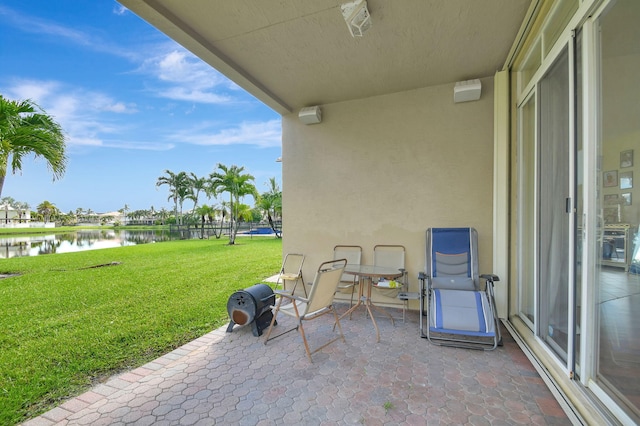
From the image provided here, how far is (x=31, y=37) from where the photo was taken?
14500 mm

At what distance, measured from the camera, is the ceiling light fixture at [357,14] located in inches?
97.3

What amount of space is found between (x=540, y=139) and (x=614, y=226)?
1575 mm

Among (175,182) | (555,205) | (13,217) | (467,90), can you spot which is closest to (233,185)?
(467,90)

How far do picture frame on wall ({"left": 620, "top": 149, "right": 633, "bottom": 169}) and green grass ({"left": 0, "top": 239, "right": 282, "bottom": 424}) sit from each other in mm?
4073

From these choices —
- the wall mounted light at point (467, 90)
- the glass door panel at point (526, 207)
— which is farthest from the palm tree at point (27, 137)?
the glass door panel at point (526, 207)

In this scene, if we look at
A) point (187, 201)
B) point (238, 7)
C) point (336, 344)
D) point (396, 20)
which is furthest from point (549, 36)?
point (187, 201)

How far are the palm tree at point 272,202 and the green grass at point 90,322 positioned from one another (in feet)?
45.9

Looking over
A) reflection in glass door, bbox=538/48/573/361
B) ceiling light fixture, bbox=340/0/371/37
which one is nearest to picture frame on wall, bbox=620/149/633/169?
reflection in glass door, bbox=538/48/573/361

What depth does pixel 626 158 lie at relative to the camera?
1529mm

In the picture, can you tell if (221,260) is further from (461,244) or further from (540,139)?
(540,139)

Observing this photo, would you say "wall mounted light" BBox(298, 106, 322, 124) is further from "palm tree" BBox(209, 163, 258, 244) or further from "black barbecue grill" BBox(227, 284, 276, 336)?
"palm tree" BBox(209, 163, 258, 244)

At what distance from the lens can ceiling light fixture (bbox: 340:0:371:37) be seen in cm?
247

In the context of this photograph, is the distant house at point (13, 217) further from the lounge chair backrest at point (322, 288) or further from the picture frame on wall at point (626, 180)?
the picture frame on wall at point (626, 180)

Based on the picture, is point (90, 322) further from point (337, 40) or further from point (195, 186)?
point (195, 186)
